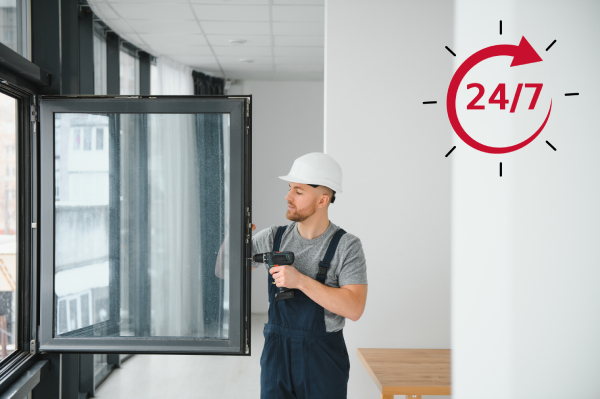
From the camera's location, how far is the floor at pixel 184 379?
3.06 m

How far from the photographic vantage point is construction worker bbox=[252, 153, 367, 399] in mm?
1531

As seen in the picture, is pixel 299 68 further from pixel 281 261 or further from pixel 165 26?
pixel 281 261

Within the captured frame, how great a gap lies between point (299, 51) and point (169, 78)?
4.28 ft

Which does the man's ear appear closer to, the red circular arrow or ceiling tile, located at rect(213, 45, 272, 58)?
the red circular arrow

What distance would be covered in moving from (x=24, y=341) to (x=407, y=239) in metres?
1.93

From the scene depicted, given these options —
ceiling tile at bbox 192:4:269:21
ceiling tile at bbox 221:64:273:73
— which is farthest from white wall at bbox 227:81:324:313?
ceiling tile at bbox 192:4:269:21

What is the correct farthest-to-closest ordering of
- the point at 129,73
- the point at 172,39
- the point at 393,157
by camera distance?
the point at 129,73 → the point at 172,39 → the point at 393,157

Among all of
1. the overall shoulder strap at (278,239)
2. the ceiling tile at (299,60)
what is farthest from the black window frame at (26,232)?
the ceiling tile at (299,60)

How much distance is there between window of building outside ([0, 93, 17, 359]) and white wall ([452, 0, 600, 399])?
6.38 feet

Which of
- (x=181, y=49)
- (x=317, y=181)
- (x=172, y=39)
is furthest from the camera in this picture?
(x=181, y=49)

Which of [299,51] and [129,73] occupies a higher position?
[299,51]

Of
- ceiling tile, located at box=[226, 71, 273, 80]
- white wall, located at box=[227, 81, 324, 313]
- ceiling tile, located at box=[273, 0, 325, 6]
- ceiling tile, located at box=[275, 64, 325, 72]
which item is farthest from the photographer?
white wall, located at box=[227, 81, 324, 313]

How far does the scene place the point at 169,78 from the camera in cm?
424

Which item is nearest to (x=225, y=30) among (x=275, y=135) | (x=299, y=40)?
(x=299, y=40)
